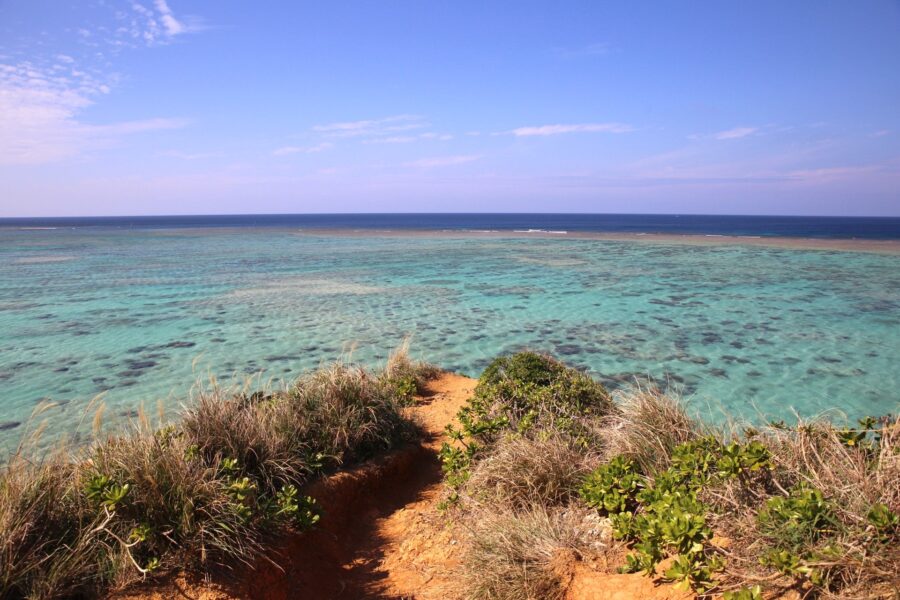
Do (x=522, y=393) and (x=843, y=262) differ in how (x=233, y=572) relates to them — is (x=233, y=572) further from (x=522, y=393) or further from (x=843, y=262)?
(x=843, y=262)

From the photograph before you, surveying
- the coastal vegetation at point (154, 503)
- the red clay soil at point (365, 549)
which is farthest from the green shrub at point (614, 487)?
the coastal vegetation at point (154, 503)

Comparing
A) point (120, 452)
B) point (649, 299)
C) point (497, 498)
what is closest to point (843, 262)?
point (649, 299)

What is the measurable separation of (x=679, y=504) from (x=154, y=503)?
338cm

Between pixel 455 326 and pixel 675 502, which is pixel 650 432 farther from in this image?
pixel 455 326

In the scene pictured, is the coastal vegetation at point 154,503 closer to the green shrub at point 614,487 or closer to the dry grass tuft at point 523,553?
the dry grass tuft at point 523,553

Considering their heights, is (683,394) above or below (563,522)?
below

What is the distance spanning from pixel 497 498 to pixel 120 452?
2843mm

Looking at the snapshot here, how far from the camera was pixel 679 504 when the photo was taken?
330cm

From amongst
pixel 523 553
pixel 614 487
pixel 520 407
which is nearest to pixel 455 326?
pixel 520 407

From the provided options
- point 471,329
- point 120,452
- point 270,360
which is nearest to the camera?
point 120,452

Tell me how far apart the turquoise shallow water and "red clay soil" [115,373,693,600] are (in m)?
2.77

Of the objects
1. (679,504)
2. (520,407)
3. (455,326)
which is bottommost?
(455,326)

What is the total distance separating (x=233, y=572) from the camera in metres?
3.50

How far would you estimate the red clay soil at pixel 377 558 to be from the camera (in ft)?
10.7
